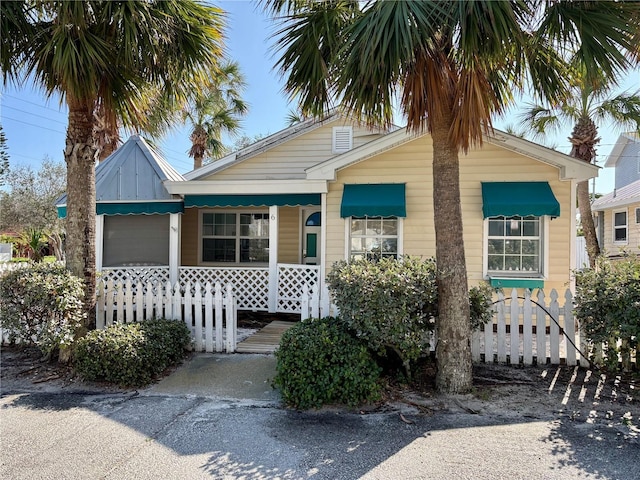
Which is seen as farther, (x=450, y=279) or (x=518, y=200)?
(x=518, y=200)

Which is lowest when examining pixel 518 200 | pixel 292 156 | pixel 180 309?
pixel 180 309

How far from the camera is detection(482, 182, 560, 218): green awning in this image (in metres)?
7.58

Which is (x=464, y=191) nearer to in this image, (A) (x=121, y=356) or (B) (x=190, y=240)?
(A) (x=121, y=356)

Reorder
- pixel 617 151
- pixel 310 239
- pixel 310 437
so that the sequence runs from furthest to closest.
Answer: pixel 617 151 → pixel 310 239 → pixel 310 437

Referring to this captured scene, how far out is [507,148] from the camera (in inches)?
325

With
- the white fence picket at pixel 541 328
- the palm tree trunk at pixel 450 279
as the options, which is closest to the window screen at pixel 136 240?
the palm tree trunk at pixel 450 279

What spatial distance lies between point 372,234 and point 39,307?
248 inches

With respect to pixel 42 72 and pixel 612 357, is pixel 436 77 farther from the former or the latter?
pixel 42 72

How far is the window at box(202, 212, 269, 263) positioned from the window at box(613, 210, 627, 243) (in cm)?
1709

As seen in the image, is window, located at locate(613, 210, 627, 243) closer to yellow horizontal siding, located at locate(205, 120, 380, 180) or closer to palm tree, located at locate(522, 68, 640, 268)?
palm tree, located at locate(522, 68, 640, 268)

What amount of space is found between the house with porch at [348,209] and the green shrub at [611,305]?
6.54 ft

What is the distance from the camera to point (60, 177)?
84.4 ft

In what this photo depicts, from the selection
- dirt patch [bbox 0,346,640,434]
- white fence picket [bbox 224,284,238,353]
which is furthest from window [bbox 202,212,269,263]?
dirt patch [bbox 0,346,640,434]

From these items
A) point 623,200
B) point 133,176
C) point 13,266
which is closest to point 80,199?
point 13,266
